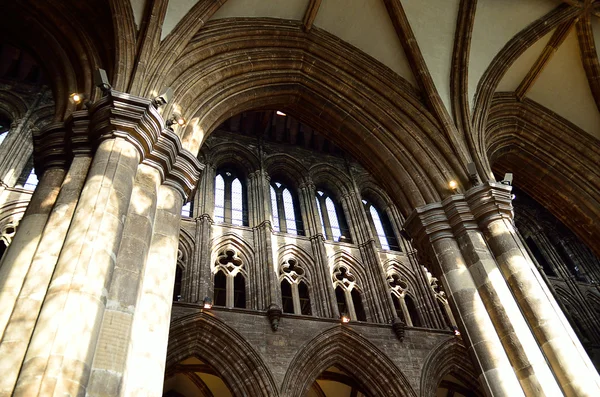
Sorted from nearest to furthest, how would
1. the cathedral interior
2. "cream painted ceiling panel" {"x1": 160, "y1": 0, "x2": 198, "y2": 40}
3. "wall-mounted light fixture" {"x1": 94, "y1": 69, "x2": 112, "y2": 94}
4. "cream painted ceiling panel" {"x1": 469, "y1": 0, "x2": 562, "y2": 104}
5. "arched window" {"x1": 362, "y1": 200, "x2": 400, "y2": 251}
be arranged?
the cathedral interior
"wall-mounted light fixture" {"x1": 94, "y1": 69, "x2": 112, "y2": 94}
"cream painted ceiling panel" {"x1": 160, "y1": 0, "x2": 198, "y2": 40}
"cream painted ceiling panel" {"x1": 469, "y1": 0, "x2": 562, "y2": 104}
"arched window" {"x1": 362, "y1": 200, "x2": 400, "y2": 251}

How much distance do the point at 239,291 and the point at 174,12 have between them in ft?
22.9

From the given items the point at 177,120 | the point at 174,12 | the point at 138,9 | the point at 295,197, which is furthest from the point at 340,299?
the point at 138,9

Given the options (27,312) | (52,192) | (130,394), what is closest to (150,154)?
(52,192)

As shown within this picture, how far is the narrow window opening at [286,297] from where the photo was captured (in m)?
13.0

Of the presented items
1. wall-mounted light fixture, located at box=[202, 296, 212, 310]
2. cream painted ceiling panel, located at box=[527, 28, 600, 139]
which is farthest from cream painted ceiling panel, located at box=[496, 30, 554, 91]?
wall-mounted light fixture, located at box=[202, 296, 212, 310]

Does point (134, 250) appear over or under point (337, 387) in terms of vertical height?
under

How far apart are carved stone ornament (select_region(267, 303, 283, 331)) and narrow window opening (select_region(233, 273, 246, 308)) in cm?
147

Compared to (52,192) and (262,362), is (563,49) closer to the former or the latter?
(262,362)

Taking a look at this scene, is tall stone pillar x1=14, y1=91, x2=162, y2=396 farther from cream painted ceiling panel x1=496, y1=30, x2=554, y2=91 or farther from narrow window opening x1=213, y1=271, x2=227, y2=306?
cream painted ceiling panel x1=496, y1=30, x2=554, y2=91

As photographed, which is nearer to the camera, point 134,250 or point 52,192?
point 134,250

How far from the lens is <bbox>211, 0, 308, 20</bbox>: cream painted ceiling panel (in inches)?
360

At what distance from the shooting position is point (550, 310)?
21.1 ft

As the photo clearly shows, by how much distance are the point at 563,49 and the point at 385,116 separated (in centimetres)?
431

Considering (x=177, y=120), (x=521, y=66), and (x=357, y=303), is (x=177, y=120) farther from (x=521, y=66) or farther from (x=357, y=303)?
(x=357, y=303)
